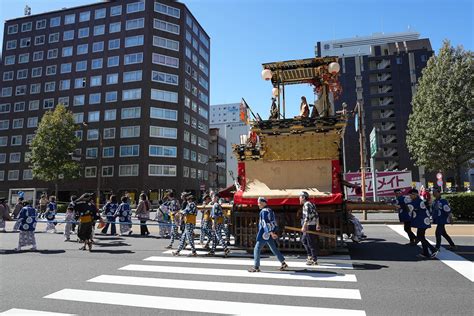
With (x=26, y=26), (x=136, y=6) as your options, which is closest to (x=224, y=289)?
(x=136, y=6)

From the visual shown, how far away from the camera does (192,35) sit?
59.2m

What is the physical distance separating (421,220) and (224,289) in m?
6.47

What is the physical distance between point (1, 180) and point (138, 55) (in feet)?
108

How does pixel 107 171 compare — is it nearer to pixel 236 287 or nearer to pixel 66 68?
pixel 66 68

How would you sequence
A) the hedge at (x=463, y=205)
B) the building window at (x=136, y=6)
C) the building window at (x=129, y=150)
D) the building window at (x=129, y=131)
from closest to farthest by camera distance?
1. the hedge at (x=463, y=205)
2. the building window at (x=129, y=150)
3. the building window at (x=129, y=131)
4. the building window at (x=136, y=6)

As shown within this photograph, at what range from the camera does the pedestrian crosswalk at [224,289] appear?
5.12m

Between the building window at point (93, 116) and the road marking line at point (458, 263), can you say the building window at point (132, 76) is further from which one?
the road marking line at point (458, 263)

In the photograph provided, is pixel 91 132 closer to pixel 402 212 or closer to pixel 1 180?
pixel 1 180

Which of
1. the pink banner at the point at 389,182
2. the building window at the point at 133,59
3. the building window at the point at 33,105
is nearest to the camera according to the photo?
the pink banner at the point at 389,182

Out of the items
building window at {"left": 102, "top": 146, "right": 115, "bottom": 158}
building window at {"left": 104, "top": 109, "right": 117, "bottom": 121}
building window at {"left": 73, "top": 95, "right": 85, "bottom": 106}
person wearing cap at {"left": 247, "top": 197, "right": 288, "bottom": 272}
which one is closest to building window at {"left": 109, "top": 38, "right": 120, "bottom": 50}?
building window at {"left": 73, "top": 95, "right": 85, "bottom": 106}

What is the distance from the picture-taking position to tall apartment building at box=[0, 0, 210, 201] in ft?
163

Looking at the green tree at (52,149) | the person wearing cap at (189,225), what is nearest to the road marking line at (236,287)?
the person wearing cap at (189,225)

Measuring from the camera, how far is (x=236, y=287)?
20.6 feet

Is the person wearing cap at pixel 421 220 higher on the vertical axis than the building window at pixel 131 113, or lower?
lower
